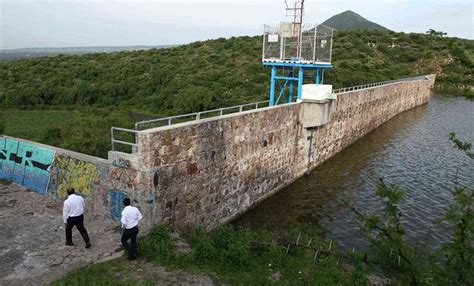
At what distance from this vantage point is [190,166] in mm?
12547

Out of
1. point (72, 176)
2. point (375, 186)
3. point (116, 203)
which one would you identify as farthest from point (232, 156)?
point (375, 186)

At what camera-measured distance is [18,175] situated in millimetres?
14258

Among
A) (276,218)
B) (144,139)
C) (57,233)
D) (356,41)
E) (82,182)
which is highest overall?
(356,41)

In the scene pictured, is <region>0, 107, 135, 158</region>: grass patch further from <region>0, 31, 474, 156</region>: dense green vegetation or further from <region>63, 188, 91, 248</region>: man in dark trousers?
<region>63, 188, 91, 248</region>: man in dark trousers

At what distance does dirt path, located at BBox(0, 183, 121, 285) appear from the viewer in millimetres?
9023

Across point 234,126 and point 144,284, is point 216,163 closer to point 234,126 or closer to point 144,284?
point 234,126

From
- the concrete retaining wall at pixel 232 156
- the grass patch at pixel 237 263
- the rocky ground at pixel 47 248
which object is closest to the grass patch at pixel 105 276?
the grass patch at pixel 237 263

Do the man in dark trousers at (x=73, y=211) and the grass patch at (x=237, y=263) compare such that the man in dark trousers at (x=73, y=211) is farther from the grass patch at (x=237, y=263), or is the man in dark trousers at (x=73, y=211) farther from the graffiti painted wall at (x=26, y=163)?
the graffiti painted wall at (x=26, y=163)

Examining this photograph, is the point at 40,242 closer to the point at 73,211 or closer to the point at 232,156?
the point at 73,211

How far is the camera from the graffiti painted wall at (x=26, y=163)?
1342cm

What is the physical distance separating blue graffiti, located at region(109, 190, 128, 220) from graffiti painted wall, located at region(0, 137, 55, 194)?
295 centimetres

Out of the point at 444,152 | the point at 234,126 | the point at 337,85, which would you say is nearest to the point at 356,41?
the point at 337,85

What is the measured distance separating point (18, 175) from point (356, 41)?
69.7 metres

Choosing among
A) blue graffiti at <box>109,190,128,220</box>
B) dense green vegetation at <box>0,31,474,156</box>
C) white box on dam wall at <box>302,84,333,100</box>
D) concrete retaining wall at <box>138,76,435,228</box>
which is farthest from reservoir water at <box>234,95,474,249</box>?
dense green vegetation at <box>0,31,474,156</box>
